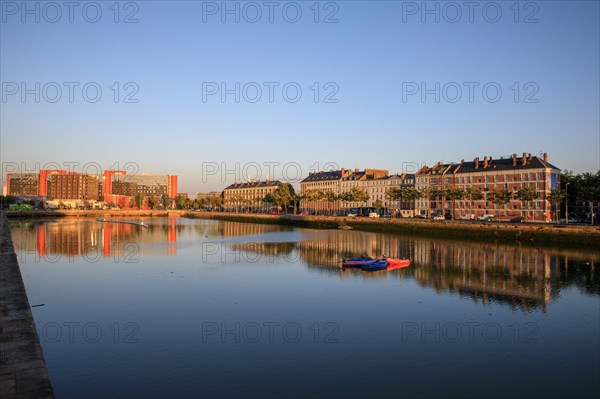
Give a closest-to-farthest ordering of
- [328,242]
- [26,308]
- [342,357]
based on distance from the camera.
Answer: [342,357], [26,308], [328,242]

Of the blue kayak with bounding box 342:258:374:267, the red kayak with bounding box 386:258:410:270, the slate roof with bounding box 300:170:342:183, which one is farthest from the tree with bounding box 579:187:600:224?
the slate roof with bounding box 300:170:342:183

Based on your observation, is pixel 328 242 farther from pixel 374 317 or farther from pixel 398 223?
pixel 374 317

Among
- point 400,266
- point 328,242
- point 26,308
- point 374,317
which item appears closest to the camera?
point 26,308

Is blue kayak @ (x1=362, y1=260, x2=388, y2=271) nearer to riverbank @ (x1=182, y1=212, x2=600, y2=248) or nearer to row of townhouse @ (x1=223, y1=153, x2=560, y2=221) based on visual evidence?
riverbank @ (x1=182, y1=212, x2=600, y2=248)

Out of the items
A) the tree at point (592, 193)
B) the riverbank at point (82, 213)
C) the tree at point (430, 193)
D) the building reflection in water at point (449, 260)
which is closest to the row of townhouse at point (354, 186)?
the tree at point (430, 193)

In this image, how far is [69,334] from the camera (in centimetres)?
2252

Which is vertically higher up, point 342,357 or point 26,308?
point 26,308

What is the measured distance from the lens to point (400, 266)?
4566 cm

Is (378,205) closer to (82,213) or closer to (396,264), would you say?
(396,264)

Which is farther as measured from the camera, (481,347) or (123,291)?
(123,291)

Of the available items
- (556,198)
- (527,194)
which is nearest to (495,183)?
(527,194)

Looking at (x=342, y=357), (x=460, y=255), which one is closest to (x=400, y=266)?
(x=460, y=255)

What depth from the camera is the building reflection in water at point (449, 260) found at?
34188 mm

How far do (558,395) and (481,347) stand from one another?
5.16 m
